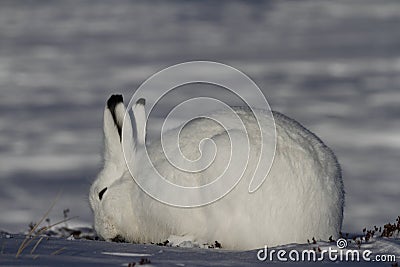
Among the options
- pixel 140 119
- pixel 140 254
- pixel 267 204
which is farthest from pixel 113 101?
pixel 140 254

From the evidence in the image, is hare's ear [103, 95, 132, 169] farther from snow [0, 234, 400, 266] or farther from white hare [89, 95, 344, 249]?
snow [0, 234, 400, 266]

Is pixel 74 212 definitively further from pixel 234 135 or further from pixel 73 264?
pixel 73 264

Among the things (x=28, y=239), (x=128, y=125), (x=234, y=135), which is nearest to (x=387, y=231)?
(x=234, y=135)

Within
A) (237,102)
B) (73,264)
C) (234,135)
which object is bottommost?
(73,264)

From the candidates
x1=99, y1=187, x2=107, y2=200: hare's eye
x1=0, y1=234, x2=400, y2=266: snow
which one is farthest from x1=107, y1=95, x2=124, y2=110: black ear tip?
x1=0, y1=234, x2=400, y2=266: snow

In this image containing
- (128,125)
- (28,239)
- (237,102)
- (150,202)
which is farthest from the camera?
(237,102)

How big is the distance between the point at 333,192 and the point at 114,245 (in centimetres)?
173

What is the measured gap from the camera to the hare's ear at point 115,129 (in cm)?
→ 731

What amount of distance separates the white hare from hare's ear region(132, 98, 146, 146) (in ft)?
1.20

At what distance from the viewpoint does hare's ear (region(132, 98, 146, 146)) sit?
7512mm

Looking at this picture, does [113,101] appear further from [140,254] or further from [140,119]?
[140,254]

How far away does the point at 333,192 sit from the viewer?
254 inches

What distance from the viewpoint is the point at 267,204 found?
20.3 feet

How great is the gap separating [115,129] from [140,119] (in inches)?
11.6
